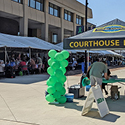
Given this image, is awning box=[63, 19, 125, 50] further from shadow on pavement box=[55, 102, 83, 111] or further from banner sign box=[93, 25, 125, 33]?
shadow on pavement box=[55, 102, 83, 111]

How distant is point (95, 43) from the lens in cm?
752

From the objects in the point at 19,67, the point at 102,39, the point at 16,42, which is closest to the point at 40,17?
the point at 16,42

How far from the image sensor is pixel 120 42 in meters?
7.19

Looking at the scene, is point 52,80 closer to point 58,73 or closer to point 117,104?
point 58,73

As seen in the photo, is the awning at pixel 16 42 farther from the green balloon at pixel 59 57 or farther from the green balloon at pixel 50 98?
the green balloon at pixel 50 98

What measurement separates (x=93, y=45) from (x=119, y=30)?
1.25m

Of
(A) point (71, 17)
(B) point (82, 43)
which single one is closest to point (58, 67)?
(B) point (82, 43)

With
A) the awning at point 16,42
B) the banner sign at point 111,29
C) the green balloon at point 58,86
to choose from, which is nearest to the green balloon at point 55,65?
the green balloon at point 58,86

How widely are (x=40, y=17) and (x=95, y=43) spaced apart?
24.8 metres

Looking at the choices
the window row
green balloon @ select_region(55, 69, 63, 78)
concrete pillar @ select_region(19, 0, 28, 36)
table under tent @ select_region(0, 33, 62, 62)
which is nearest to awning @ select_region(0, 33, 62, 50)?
table under tent @ select_region(0, 33, 62, 62)

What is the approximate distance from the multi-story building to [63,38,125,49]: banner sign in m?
18.9

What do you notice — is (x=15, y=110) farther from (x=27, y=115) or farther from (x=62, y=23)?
(x=62, y=23)

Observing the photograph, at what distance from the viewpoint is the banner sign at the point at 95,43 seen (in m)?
7.22

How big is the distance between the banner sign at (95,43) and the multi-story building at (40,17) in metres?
18.9
